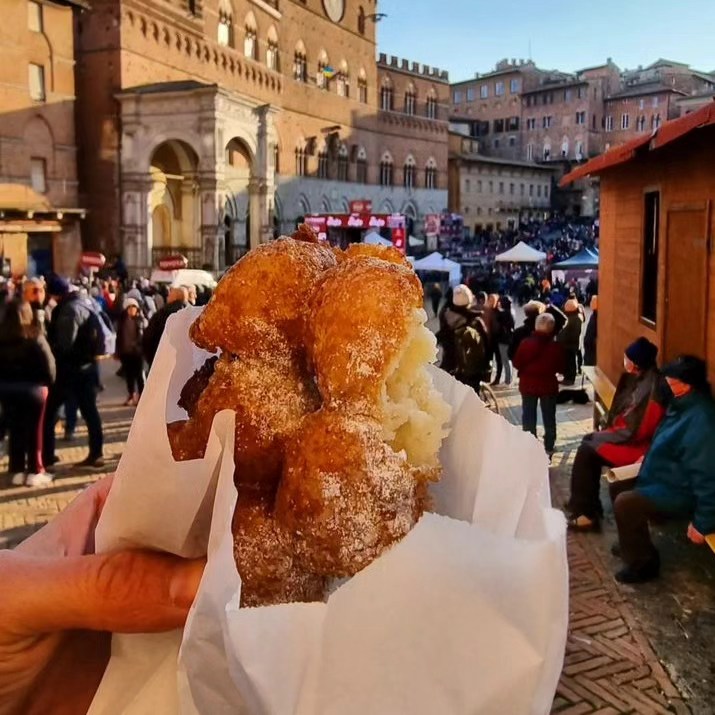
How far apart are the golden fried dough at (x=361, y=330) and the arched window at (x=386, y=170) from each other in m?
42.6

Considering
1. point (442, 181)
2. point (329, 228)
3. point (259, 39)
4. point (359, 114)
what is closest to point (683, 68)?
point (442, 181)

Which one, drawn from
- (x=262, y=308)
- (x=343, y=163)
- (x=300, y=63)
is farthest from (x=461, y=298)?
(x=343, y=163)

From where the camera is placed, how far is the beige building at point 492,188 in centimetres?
5441

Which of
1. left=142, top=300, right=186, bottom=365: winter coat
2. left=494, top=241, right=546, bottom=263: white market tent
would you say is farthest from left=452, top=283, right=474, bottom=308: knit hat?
left=494, top=241, right=546, bottom=263: white market tent

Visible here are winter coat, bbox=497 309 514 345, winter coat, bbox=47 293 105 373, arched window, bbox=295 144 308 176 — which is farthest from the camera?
arched window, bbox=295 144 308 176

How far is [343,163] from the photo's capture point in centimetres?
3984

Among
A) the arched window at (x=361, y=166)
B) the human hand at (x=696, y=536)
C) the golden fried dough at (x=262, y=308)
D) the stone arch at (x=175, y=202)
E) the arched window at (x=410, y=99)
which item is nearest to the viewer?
the golden fried dough at (x=262, y=308)

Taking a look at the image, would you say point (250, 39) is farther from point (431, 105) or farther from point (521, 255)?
point (431, 105)

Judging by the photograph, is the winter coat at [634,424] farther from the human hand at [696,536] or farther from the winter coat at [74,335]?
the winter coat at [74,335]

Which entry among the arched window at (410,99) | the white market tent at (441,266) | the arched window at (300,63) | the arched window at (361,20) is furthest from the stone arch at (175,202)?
the arched window at (410,99)

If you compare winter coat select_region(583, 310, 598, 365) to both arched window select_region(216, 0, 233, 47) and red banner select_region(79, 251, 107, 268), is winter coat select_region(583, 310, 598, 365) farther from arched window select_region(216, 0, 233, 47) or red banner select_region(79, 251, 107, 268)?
arched window select_region(216, 0, 233, 47)

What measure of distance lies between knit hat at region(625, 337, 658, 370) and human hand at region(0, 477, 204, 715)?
5.62 m

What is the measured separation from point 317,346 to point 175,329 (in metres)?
0.37

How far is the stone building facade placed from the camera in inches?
966
